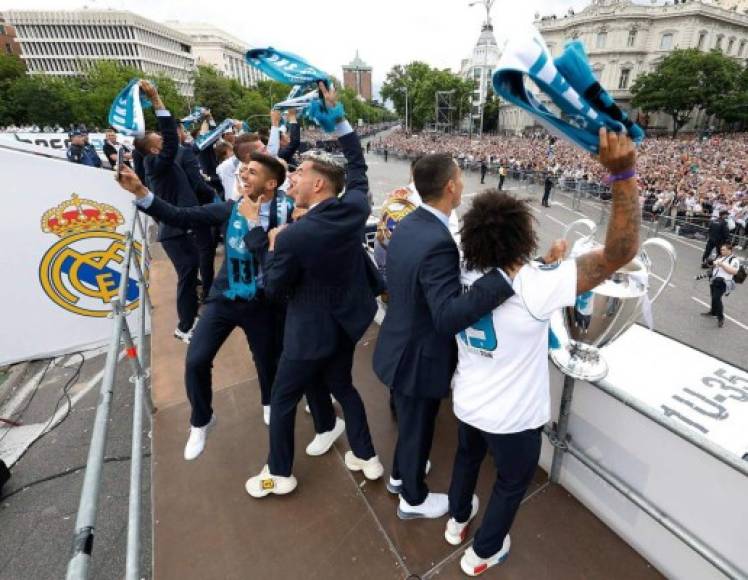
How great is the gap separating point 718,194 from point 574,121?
17.6 metres

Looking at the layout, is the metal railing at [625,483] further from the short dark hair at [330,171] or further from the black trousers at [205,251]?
the black trousers at [205,251]

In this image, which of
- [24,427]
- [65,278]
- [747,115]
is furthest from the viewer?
[747,115]

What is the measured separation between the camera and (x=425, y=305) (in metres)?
1.86

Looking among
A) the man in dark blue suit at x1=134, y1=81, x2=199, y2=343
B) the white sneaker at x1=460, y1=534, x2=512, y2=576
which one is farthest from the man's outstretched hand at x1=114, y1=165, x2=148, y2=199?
the white sneaker at x1=460, y1=534, x2=512, y2=576

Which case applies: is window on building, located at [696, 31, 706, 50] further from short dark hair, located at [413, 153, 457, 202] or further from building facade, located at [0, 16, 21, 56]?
building facade, located at [0, 16, 21, 56]

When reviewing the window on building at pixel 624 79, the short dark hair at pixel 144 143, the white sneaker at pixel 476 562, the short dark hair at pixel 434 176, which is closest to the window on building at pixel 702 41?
the window on building at pixel 624 79

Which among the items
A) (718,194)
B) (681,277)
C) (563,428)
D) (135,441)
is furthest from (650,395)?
(718,194)

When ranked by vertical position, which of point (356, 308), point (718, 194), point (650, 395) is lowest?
point (718, 194)

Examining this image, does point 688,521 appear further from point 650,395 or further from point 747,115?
point 747,115

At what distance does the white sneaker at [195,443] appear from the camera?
116 inches

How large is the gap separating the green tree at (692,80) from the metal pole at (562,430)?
2689 inches

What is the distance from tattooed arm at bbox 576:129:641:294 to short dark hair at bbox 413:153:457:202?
69 centimetres

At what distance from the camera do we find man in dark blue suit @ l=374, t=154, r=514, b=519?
155 centimetres

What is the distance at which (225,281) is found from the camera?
2.68 m
